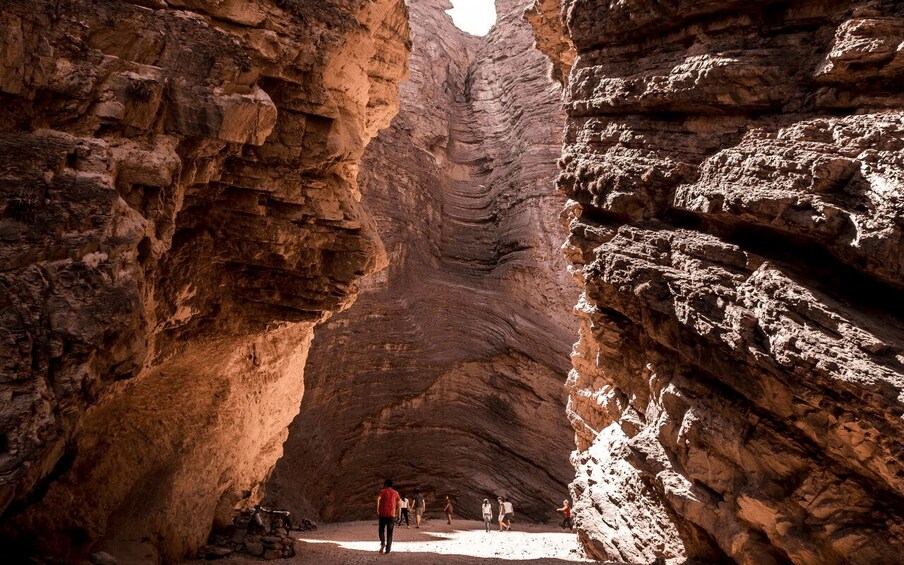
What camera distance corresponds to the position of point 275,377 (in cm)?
1188

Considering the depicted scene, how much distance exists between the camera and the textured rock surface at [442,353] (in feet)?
64.6

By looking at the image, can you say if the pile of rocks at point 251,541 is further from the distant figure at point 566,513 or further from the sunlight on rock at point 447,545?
the distant figure at point 566,513

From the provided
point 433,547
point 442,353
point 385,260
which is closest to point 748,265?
point 385,260

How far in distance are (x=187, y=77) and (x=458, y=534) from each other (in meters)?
11.6

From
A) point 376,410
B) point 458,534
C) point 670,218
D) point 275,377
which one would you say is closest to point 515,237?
point 376,410

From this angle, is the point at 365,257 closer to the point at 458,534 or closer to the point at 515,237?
the point at 458,534

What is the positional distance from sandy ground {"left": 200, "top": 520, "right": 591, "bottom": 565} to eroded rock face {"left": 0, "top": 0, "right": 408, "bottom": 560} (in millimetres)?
1821

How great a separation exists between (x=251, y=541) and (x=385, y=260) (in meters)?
4.95

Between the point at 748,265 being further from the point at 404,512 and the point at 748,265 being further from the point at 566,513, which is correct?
the point at 404,512

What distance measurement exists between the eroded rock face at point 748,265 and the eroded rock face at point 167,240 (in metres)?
3.99

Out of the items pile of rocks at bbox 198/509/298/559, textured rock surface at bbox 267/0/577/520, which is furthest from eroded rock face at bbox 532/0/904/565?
textured rock surface at bbox 267/0/577/520

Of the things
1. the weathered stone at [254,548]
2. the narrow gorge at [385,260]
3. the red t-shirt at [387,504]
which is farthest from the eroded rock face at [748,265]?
the weathered stone at [254,548]

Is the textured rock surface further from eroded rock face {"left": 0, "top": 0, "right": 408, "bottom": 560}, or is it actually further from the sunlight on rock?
eroded rock face {"left": 0, "top": 0, "right": 408, "bottom": 560}

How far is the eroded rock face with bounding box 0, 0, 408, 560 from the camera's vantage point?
5734mm
